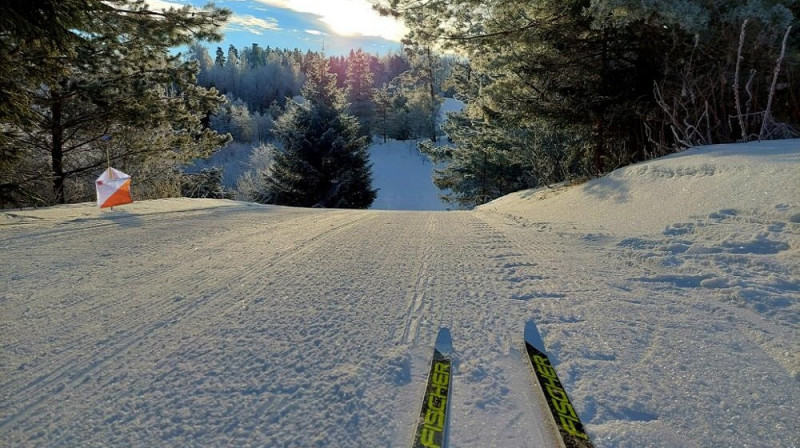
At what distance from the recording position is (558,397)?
1.88m

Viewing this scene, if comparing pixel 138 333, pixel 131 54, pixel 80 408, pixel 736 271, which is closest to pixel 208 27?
pixel 131 54

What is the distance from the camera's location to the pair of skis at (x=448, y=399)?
63.9 inches

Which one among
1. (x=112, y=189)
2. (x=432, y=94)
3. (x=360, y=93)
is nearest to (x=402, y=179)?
(x=432, y=94)

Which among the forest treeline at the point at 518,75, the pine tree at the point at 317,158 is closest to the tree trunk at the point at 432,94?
the pine tree at the point at 317,158

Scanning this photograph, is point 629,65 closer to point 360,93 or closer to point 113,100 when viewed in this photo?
point 113,100

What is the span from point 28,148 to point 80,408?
11443mm

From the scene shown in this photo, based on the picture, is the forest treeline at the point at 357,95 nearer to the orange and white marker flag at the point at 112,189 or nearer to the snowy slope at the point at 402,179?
the snowy slope at the point at 402,179

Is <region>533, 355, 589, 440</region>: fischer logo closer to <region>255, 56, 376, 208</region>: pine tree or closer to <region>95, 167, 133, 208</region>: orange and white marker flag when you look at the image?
<region>95, 167, 133, 208</region>: orange and white marker flag

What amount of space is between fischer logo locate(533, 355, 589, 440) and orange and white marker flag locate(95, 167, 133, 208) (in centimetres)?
737

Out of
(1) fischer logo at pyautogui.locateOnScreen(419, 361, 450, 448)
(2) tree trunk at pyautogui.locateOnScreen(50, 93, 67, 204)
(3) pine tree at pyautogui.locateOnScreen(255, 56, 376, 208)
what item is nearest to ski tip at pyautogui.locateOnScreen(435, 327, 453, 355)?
(1) fischer logo at pyautogui.locateOnScreen(419, 361, 450, 448)

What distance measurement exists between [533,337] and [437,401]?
0.82 m

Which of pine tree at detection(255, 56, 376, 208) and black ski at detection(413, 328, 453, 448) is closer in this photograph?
black ski at detection(413, 328, 453, 448)

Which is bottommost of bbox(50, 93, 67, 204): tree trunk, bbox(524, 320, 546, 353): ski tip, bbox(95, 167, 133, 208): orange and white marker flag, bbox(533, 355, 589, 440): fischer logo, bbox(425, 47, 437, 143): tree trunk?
bbox(533, 355, 589, 440): fischer logo

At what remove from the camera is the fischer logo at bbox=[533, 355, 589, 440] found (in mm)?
1685
